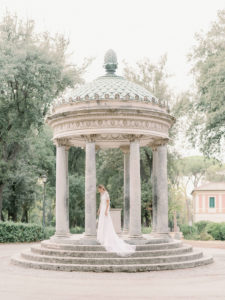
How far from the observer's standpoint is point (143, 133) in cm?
1653

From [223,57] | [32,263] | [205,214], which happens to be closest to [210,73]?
[223,57]

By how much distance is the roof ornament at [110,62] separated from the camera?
62.4ft

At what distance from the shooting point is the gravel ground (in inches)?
394

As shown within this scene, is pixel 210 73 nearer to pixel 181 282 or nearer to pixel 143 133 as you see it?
pixel 143 133

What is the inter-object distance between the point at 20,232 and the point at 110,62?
16.4 m

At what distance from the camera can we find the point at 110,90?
17.7 meters

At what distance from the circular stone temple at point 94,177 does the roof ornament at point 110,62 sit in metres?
0.05

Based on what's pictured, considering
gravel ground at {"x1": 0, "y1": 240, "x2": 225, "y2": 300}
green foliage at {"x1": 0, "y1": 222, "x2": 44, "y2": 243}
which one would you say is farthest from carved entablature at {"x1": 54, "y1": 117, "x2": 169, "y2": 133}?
green foliage at {"x1": 0, "y1": 222, "x2": 44, "y2": 243}

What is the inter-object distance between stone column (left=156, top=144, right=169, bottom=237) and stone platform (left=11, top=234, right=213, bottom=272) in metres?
0.73

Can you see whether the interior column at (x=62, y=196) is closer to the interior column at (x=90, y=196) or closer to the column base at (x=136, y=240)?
the interior column at (x=90, y=196)

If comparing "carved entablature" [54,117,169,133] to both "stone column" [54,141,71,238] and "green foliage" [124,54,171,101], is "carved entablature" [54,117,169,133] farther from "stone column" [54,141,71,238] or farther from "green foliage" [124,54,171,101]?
"green foliage" [124,54,171,101]

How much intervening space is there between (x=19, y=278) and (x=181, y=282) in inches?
187

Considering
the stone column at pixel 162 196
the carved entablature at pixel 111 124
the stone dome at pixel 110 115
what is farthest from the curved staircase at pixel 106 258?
the carved entablature at pixel 111 124

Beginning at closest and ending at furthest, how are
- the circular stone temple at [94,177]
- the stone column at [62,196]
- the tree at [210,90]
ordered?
the circular stone temple at [94,177] < the stone column at [62,196] < the tree at [210,90]
